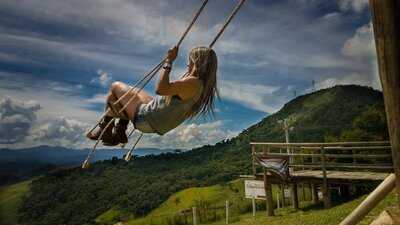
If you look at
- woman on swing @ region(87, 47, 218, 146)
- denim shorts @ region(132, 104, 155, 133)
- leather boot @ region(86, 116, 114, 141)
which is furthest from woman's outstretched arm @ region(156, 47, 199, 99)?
leather boot @ region(86, 116, 114, 141)

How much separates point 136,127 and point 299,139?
61629mm

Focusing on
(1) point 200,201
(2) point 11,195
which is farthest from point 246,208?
(2) point 11,195

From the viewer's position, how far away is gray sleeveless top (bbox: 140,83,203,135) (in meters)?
3.35

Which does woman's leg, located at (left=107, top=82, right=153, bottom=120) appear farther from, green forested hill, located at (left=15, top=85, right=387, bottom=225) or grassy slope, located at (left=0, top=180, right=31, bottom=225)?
grassy slope, located at (left=0, top=180, right=31, bottom=225)

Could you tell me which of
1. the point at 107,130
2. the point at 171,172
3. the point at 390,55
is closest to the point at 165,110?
the point at 107,130

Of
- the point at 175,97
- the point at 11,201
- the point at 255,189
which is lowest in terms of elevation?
the point at 11,201

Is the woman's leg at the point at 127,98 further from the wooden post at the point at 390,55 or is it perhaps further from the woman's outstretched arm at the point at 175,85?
the wooden post at the point at 390,55

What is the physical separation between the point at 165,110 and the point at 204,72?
1.40 ft

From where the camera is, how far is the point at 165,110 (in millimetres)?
3346

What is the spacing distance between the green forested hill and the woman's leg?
53.3 m

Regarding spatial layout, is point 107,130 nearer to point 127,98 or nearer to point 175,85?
point 127,98

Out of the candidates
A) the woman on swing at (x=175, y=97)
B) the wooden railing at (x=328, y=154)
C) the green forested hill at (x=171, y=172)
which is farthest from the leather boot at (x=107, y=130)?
the green forested hill at (x=171, y=172)

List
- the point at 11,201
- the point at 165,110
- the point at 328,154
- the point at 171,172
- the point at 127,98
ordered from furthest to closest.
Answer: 1. the point at 11,201
2. the point at 171,172
3. the point at 328,154
4. the point at 127,98
5. the point at 165,110

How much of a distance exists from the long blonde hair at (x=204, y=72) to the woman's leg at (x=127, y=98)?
40 centimetres
